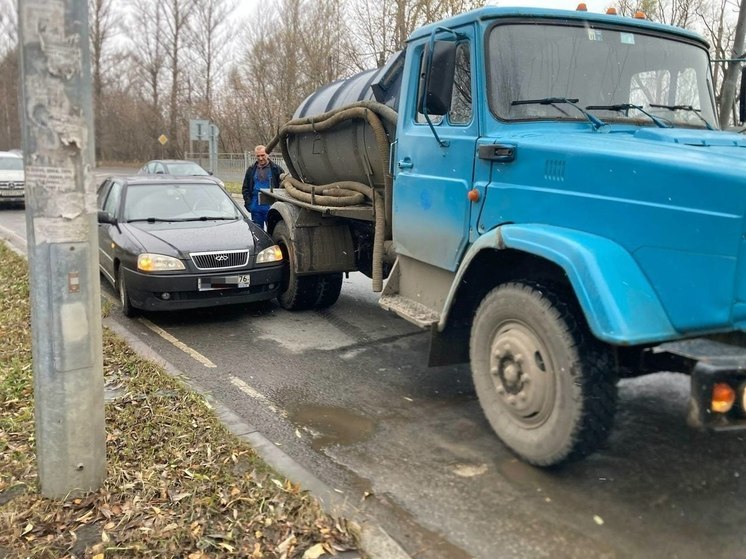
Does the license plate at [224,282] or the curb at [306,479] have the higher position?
the license plate at [224,282]

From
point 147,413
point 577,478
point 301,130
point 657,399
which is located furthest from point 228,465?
point 301,130

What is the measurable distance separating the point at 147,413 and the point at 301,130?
386 cm

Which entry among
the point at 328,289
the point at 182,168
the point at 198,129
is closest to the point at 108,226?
the point at 328,289

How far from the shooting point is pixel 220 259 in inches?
269

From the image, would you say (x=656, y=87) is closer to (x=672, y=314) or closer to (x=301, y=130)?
(x=672, y=314)

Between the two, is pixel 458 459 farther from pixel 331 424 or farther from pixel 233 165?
pixel 233 165

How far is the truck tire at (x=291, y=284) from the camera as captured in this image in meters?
7.24

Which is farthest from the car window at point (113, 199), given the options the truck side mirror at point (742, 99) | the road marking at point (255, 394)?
the truck side mirror at point (742, 99)

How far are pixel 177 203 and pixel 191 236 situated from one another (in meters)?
1.06

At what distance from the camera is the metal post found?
107 inches

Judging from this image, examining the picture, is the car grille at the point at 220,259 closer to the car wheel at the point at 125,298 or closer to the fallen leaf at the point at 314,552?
the car wheel at the point at 125,298

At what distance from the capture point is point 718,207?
113 inches

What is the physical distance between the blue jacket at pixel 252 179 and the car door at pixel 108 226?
86.6 inches

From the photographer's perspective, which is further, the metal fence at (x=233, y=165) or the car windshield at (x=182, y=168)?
the metal fence at (x=233, y=165)
